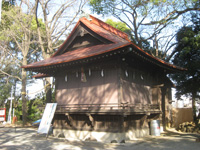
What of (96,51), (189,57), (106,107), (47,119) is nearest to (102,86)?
(106,107)

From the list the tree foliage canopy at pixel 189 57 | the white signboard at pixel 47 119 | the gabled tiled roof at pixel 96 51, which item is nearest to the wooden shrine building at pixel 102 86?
the gabled tiled roof at pixel 96 51

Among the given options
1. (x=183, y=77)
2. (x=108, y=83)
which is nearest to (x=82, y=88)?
(x=108, y=83)

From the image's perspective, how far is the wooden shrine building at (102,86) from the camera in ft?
35.8

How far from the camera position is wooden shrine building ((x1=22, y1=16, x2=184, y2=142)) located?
10.9m

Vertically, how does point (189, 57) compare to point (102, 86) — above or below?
above

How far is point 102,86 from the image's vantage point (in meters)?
11.8

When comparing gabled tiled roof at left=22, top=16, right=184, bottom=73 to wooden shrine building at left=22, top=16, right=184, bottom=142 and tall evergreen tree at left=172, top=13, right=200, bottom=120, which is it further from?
tall evergreen tree at left=172, top=13, right=200, bottom=120

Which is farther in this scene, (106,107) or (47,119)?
(47,119)

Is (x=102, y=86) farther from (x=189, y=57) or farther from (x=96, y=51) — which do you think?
(x=189, y=57)

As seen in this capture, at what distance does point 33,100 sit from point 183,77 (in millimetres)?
20464

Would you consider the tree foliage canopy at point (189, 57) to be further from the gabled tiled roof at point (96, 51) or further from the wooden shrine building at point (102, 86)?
the gabled tiled roof at point (96, 51)

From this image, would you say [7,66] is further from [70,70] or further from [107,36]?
[107,36]

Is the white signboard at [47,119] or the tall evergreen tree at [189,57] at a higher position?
the tall evergreen tree at [189,57]

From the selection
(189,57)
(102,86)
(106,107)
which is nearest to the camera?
(106,107)
